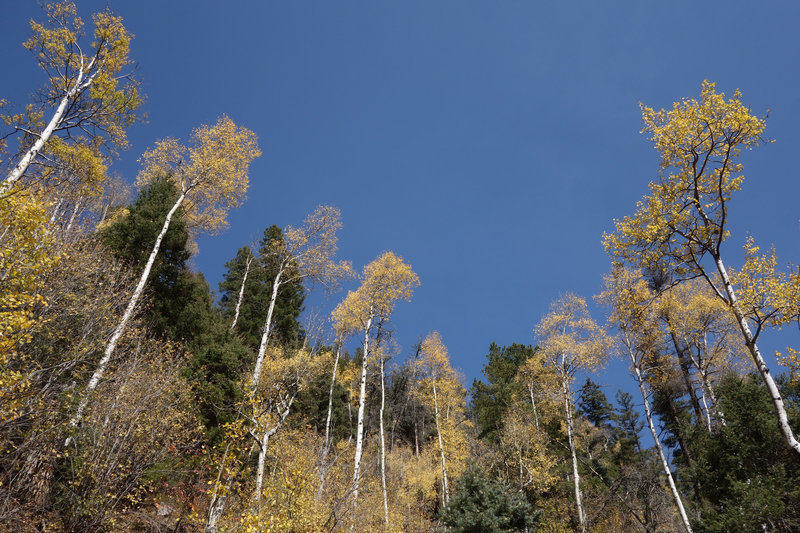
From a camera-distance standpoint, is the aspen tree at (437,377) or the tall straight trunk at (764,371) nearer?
the tall straight trunk at (764,371)

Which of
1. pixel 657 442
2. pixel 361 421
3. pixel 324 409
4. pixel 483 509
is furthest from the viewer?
pixel 324 409

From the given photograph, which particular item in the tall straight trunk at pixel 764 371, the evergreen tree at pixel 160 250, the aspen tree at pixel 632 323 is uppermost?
the evergreen tree at pixel 160 250

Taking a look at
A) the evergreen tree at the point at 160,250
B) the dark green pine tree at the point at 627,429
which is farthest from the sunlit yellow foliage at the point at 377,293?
the dark green pine tree at the point at 627,429

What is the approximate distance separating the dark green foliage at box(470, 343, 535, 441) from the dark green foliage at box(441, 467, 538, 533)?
28.4 ft

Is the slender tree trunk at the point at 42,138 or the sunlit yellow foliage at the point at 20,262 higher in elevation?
the slender tree trunk at the point at 42,138

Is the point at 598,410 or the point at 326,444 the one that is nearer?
the point at 326,444

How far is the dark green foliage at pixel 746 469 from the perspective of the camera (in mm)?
9703

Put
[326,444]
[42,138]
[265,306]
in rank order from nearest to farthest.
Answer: [42,138], [326,444], [265,306]

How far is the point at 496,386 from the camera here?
88.6 ft

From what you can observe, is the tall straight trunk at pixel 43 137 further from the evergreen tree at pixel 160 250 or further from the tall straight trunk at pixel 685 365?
the tall straight trunk at pixel 685 365

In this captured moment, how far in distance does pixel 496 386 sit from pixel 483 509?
12.1m

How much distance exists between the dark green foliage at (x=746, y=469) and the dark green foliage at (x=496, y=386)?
12.0m

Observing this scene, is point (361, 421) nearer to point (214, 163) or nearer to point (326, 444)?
point (326, 444)

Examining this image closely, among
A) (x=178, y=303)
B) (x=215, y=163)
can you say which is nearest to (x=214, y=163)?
(x=215, y=163)
